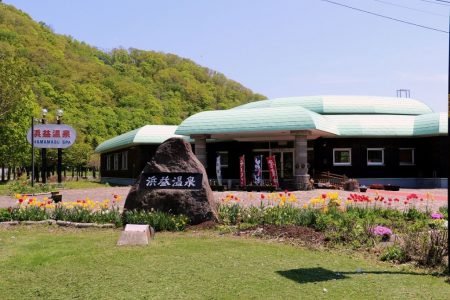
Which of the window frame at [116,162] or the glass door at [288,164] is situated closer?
the glass door at [288,164]

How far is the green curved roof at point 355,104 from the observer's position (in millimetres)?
30859

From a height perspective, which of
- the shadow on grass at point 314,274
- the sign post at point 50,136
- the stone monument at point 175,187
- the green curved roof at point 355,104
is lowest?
the shadow on grass at point 314,274

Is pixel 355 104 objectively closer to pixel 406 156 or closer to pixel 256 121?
pixel 406 156

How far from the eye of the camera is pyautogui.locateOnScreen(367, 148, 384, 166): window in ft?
96.1

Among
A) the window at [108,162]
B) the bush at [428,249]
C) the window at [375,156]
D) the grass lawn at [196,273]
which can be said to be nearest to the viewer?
the grass lawn at [196,273]

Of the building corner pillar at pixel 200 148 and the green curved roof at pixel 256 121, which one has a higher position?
the green curved roof at pixel 256 121

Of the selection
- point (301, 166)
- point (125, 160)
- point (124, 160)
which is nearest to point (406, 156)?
point (301, 166)

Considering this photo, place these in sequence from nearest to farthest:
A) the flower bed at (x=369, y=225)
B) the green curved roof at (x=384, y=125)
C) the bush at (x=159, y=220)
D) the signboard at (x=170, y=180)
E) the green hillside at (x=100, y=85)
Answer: the flower bed at (x=369, y=225) < the bush at (x=159, y=220) < the signboard at (x=170, y=180) < the green curved roof at (x=384, y=125) < the green hillside at (x=100, y=85)

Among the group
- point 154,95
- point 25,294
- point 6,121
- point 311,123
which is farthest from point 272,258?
point 154,95

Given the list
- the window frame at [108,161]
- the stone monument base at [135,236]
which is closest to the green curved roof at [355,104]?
the window frame at [108,161]

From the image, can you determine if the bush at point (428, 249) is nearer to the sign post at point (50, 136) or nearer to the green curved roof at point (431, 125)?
the green curved roof at point (431, 125)

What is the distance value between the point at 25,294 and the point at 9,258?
2.15 m

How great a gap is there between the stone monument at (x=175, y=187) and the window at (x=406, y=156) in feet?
71.7

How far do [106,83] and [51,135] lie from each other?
3418 centimetres
